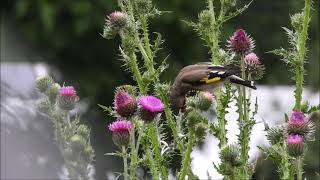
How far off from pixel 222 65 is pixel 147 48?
17cm

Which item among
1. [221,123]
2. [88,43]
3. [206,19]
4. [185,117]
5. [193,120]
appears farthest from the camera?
[88,43]

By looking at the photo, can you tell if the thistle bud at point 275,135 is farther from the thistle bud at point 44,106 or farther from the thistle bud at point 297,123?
the thistle bud at point 44,106

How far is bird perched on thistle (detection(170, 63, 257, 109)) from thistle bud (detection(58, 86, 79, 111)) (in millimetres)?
243

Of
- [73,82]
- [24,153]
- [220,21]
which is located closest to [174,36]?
[73,82]

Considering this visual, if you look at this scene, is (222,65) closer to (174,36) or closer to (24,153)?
(24,153)

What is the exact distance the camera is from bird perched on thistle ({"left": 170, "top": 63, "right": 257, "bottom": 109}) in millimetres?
1938

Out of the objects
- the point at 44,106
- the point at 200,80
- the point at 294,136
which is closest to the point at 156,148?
the point at 200,80

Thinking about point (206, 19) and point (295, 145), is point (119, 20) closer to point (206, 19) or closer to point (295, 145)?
point (206, 19)

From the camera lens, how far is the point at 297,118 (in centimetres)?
186

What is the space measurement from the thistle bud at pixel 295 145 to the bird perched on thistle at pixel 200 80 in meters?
0.17

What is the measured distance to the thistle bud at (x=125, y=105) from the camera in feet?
6.00

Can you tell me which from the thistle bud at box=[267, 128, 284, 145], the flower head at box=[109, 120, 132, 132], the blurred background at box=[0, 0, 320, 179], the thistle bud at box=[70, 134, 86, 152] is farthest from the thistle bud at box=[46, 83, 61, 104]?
the blurred background at box=[0, 0, 320, 179]

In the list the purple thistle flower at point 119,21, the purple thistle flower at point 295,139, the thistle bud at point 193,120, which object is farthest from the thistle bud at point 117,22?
the purple thistle flower at point 295,139

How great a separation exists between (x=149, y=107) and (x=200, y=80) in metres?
0.18
